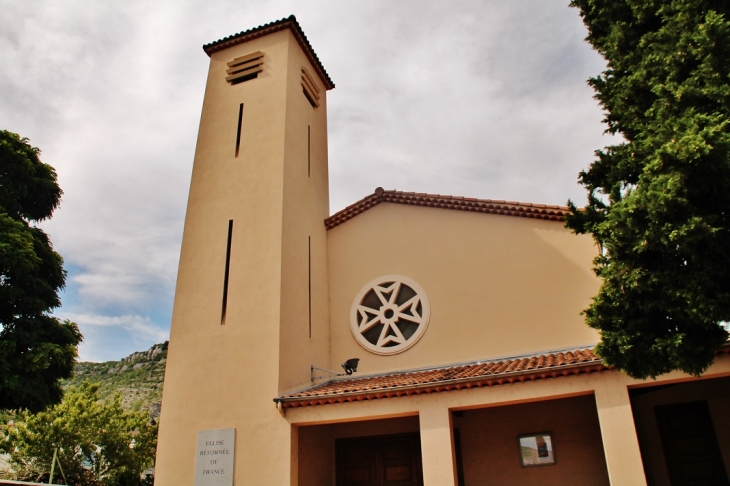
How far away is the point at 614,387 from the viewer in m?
8.57

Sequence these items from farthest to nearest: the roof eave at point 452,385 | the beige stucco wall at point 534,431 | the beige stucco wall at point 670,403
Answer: the beige stucco wall at point 534,431
the beige stucco wall at point 670,403
the roof eave at point 452,385

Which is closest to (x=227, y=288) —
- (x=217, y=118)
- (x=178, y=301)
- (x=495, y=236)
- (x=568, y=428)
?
(x=178, y=301)

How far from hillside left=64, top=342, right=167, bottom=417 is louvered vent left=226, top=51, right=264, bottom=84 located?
2517 centimetres

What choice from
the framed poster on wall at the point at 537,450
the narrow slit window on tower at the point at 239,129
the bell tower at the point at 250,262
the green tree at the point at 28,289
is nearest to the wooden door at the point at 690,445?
the framed poster on wall at the point at 537,450

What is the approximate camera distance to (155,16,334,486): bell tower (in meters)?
10.6

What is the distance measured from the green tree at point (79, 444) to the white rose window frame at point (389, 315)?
42.8ft

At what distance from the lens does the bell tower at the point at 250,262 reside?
10594 mm

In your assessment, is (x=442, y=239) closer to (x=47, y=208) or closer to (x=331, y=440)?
(x=331, y=440)

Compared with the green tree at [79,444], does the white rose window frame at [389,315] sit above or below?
above

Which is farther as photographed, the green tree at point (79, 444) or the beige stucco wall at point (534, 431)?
the green tree at point (79, 444)

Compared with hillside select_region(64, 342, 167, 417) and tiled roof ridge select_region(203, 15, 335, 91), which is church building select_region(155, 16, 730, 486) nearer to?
tiled roof ridge select_region(203, 15, 335, 91)

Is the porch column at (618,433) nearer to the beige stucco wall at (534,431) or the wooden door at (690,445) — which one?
the beige stucco wall at (534,431)

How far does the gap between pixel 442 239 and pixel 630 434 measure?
248 inches

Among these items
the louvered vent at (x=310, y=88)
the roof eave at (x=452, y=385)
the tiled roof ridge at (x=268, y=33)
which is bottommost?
the roof eave at (x=452, y=385)
